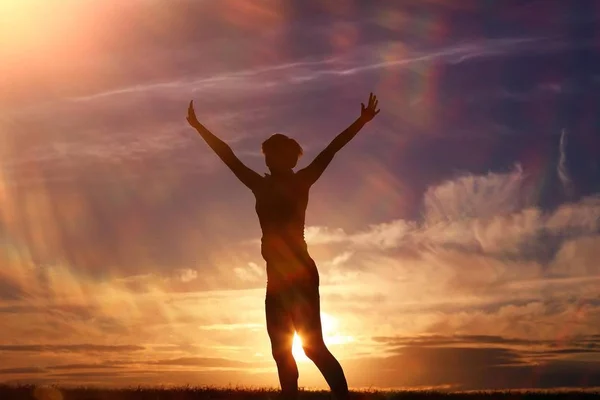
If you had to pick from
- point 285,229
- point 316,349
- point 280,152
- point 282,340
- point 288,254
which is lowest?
point 316,349

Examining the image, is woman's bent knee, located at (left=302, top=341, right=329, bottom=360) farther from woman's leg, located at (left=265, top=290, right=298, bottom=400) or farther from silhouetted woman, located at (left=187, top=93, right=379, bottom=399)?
woman's leg, located at (left=265, top=290, right=298, bottom=400)

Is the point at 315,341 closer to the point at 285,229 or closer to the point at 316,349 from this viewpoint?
the point at 316,349

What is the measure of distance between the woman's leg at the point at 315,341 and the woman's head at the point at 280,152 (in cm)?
154

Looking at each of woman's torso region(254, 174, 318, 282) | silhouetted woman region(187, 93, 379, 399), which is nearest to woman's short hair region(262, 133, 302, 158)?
silhouetted woman region(187, 93, 379, 399)

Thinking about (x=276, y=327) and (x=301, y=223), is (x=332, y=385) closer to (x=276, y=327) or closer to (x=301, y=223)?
(x=276, y=327)

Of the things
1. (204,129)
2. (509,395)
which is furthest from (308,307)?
(509,395)

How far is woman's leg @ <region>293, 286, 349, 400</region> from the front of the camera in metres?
9.67

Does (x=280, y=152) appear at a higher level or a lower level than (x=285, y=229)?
higher

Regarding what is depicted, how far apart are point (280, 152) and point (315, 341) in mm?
2320

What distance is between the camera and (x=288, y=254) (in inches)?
386

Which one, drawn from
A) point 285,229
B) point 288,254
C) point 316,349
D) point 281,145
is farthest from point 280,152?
point 316,349

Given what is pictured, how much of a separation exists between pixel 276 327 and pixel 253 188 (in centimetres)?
172

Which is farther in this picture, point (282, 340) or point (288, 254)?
point (282, 340)

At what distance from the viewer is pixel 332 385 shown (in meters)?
9.70
